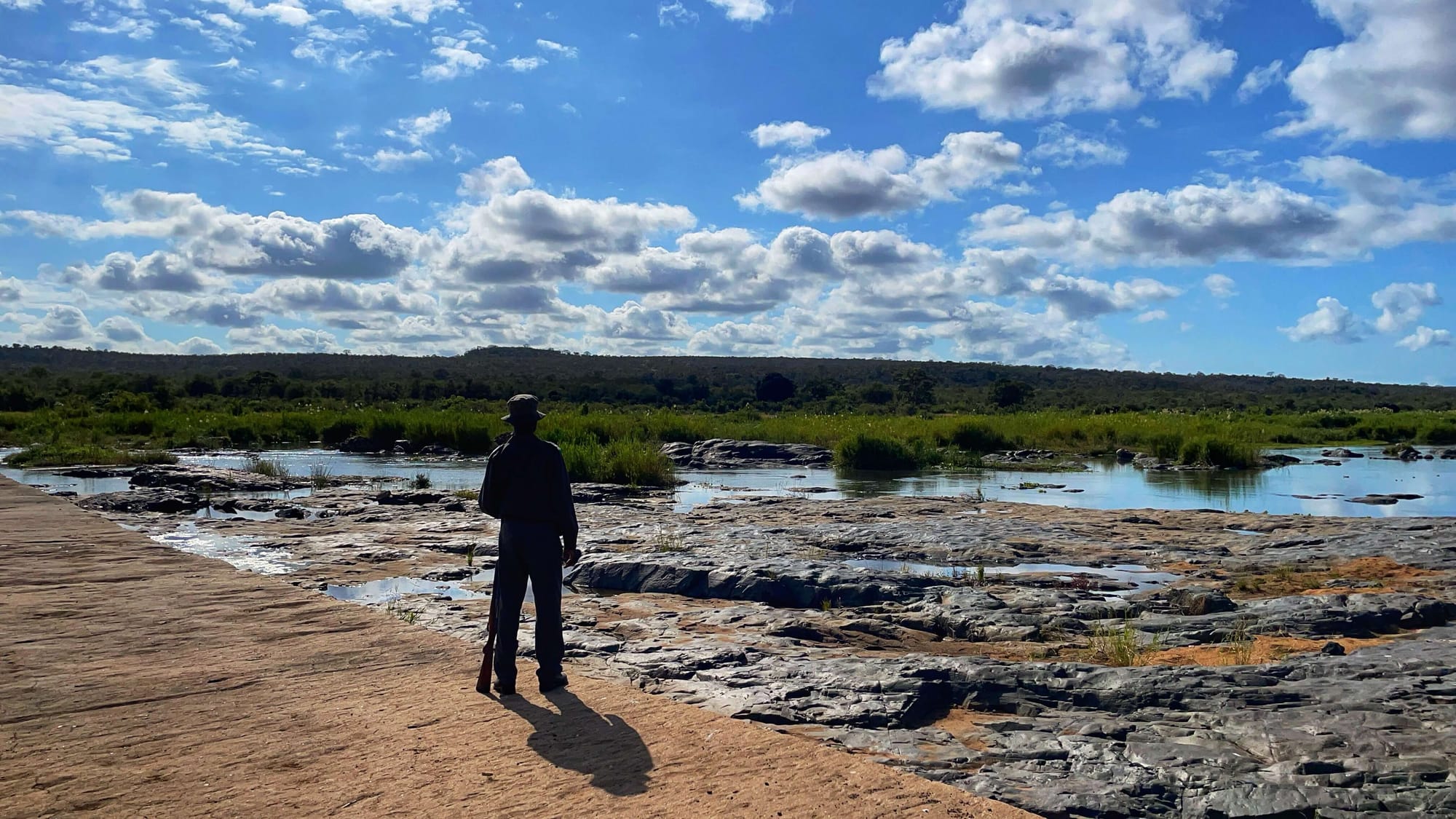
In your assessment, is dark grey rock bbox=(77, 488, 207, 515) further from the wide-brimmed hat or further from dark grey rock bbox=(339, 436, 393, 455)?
dark grey rock bbox=(339, 436, 393, 455)

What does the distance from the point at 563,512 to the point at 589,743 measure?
153cm

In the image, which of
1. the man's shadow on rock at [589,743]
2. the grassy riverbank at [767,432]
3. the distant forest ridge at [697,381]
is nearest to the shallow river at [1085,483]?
the grassy riverbank at [767,432]

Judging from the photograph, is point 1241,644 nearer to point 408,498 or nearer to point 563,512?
point 563,512

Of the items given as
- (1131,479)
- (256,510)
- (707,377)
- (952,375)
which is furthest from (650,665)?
(952,375)

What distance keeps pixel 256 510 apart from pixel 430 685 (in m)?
13.5

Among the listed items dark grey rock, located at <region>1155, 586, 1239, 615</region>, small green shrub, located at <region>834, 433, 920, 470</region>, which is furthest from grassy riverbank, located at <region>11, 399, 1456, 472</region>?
dark grey rock, located at <region>1155, 586, 1239, 615</region>

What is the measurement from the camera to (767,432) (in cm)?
3884

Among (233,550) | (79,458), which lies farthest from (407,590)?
(79,458)

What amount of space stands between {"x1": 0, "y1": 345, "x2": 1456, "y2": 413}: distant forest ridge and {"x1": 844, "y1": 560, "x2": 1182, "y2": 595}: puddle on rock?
45.0 m

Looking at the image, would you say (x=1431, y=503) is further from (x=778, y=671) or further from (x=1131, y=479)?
(x=778, y=671)

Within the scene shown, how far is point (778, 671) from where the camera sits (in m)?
7.07

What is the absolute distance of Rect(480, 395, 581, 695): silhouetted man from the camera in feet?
21.4

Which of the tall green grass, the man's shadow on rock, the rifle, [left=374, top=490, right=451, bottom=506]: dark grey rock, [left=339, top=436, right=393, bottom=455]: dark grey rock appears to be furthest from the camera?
[left=339, top=436, right=393, bottom=455]: dark grey rock

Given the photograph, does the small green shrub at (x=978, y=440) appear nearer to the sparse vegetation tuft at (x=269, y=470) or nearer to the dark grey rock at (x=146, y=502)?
the sparse vegetation tuft at (x=269, y=470)
